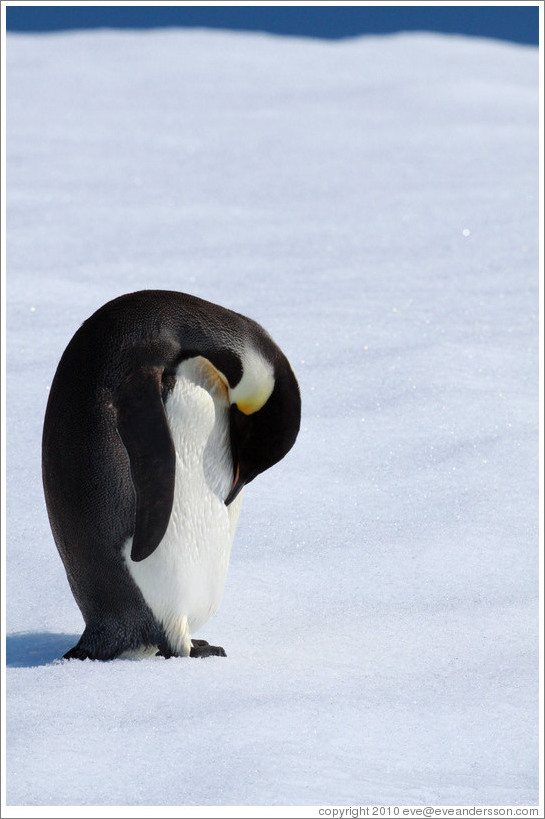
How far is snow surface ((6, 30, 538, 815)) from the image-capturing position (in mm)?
1916

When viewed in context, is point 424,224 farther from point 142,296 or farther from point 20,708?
point 20,708

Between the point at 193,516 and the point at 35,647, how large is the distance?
0.45m

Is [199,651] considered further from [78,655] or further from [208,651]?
[78,655]

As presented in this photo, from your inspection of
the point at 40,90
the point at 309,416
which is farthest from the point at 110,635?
the point at 40,90

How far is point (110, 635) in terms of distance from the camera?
2.37 metres

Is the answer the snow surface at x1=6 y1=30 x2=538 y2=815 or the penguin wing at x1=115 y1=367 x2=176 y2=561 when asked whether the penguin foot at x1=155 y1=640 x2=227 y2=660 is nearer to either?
the snow surface at x1=6 y1=30 x2=538 y2=815

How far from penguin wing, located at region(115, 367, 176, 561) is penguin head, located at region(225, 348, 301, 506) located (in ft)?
0.77

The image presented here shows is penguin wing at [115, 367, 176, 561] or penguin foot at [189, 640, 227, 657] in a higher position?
penguin wing at [115, 367, 176, 561]

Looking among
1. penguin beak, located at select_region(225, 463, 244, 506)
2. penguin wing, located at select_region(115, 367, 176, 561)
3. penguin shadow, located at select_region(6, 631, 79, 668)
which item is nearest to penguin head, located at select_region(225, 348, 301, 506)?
penguin beak, located at select_region(225, 463, 244, 506)

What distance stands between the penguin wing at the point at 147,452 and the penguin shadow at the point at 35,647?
1.11ft

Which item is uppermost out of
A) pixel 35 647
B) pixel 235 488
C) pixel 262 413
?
pixel 262 413

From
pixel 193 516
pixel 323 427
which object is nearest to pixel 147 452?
pixel 193 516

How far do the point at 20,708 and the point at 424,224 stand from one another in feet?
14.6

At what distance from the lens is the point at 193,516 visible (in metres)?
2.37
